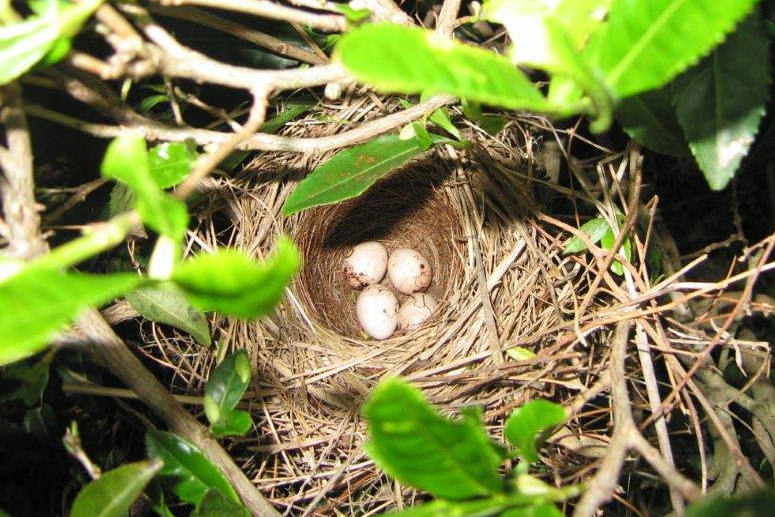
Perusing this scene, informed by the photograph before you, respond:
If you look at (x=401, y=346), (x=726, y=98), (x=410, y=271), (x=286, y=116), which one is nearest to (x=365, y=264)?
(x=410, y=271)

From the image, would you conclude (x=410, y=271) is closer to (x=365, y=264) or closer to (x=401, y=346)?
(x=365, y=264)

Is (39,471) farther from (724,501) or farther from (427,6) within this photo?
(427,6)

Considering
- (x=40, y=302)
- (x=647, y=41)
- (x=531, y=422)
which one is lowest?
(x=531, y=422)

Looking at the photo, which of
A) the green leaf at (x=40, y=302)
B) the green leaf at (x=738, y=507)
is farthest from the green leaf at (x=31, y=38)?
the green leaf at (x=738, y=507)

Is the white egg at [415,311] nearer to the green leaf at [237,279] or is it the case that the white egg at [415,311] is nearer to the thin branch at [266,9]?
the thin branch at [266,9]

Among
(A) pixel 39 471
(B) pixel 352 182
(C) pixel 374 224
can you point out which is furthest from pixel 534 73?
(A) pixel 39 471

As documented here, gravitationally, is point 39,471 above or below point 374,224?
below

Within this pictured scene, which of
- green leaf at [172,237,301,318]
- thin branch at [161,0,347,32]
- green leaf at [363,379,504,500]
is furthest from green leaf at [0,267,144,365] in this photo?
thin branch at [161,0,347,32]
